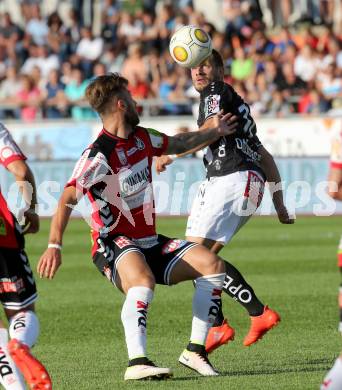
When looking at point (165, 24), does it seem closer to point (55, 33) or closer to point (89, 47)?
point (89, 47)

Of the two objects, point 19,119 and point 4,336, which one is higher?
point 4,336

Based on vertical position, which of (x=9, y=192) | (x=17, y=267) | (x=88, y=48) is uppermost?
(x=17, y=267)

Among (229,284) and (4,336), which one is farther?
(229,284)

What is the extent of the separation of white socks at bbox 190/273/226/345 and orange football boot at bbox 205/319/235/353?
505 millimetres

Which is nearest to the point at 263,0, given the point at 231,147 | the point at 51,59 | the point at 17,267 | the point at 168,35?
the point at 168,35

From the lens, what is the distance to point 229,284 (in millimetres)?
8375

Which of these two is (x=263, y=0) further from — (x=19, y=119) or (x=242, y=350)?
(x=242, y=350)

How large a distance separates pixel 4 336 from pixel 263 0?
22.7 metres

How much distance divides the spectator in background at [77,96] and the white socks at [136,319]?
1668cm

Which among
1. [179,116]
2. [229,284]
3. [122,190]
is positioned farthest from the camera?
[179,116]

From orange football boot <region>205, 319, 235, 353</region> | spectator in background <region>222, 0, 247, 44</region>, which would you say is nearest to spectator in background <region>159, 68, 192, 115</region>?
spectator in background <region>222, 0, 247, 44</region>

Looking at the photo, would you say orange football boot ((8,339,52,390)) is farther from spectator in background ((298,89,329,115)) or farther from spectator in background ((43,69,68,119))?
spectator in background ((43,69,68,119))

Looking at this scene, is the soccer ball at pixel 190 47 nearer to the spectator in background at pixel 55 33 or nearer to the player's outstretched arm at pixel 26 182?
the player's outstretched arm at pixel 26 182

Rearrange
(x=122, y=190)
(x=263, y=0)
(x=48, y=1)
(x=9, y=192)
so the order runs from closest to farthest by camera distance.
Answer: (x=122, y=190) < (x=9, y=192) < (x=263, y=0) < (x=48, y=1)
